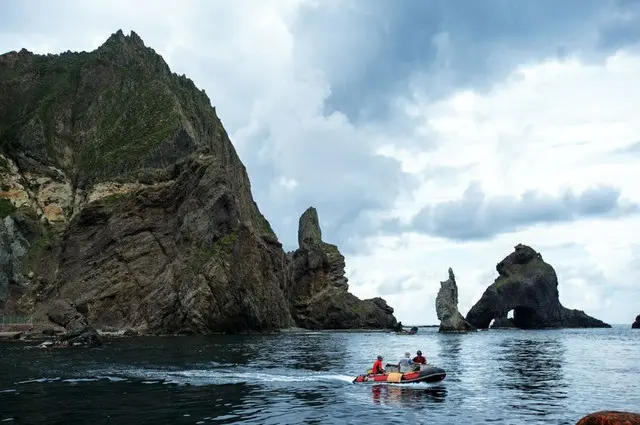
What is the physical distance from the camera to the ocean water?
29.6 meters

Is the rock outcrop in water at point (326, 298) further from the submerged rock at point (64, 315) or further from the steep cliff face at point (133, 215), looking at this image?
the submerged rock at point (64, 315)

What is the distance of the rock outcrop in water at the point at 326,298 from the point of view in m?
176

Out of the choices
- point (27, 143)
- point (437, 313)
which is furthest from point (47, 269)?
point (437, 313)

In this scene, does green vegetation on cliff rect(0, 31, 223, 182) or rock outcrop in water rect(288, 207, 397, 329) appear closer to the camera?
green vegetation on cliff rect(0, 31, 223, 182)

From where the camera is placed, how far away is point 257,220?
188 meters

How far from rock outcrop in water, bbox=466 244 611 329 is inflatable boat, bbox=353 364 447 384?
150 meters

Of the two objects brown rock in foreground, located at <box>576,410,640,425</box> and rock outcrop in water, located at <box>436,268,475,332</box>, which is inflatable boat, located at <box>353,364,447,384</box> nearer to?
brown rock in foreground, located at <box>576,410,640,425</box>

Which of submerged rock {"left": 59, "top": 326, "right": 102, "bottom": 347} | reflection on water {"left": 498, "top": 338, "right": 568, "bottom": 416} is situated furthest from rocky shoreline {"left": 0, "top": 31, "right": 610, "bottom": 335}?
reflection on water {"left": 498, "top": 338, "right": 568, "bottom": 416}

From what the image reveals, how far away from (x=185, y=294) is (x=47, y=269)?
4015 centimetres

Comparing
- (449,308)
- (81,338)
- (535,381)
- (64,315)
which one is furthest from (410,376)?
(449,308)

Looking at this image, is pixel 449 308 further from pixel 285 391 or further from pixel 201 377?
pixel 285 391

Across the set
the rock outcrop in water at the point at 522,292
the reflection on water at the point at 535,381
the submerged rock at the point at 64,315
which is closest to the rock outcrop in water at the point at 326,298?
the rock outcrop in water at the point at 522,292

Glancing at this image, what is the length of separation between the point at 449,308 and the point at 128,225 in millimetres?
86174

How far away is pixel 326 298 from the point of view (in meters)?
178
